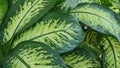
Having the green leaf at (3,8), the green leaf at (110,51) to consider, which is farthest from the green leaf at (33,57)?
the green leaf at (110,51)

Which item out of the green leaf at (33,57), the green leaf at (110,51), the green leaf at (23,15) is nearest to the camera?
the green leaf at (33,57)

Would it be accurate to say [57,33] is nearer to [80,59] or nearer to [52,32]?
[52,32]

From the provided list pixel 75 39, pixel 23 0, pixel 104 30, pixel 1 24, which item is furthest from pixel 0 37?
pixel 104 30

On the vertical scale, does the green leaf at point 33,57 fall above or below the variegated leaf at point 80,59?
above

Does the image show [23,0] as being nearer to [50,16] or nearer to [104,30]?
[50,16]

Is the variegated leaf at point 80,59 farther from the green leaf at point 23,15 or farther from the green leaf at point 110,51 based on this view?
the green leaf at point 23,15

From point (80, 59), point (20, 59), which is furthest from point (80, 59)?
point (20, 59)
